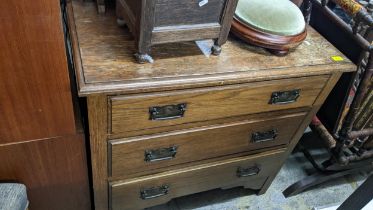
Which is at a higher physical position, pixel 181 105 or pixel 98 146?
pixel 181 105

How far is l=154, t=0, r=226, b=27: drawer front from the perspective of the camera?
2.38 ft

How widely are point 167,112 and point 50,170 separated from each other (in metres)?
0.40

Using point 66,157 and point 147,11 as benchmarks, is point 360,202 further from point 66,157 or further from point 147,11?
point 66,157

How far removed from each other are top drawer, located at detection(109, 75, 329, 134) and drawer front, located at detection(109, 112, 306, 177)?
2.3 inches

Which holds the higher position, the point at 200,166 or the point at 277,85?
the point at 277,85

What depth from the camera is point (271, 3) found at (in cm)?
97

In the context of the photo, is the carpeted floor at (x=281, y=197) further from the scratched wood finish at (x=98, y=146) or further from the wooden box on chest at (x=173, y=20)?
the wooden box on chest at (x=173, y=20)

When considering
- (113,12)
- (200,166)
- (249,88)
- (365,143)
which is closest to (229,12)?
(249,88)

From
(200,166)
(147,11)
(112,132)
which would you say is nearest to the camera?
(147,11)

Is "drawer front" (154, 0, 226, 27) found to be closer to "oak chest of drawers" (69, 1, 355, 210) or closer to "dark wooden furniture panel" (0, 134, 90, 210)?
"oak chest of drawers" (69, 1, 355, 210)

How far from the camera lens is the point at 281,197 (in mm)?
1501

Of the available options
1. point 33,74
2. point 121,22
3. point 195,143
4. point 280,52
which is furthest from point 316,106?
point 33,74

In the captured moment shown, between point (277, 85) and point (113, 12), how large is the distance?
0.51m

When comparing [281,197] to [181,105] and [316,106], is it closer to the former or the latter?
[316,106]
